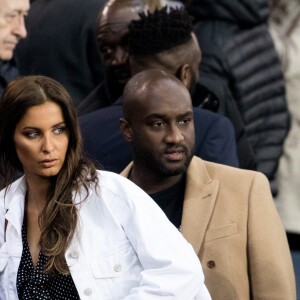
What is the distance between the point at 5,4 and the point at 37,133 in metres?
2.27

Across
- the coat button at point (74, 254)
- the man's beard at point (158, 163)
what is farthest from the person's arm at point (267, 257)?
the coat button at point (74, 254)

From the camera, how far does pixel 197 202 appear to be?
4734 mm

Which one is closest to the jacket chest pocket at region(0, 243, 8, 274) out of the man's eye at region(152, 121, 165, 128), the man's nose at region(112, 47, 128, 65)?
the man's eye at region(152, 121, 165, 128)

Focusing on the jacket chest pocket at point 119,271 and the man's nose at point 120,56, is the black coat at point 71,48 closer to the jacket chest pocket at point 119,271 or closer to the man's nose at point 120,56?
the man's nose at point 120,56

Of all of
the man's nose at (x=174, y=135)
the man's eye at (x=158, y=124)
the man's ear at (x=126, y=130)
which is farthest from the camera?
the man's ear at (x=126, y=130)

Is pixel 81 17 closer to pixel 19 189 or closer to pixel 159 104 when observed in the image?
pixel 159 104

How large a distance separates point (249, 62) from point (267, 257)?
229 cm

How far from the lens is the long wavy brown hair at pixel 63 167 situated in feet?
13.6

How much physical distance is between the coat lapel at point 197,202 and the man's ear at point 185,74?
2.02 ft

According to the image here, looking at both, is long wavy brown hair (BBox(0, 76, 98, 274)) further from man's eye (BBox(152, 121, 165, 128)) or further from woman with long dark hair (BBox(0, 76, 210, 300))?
man's eye (BBox(152, 121, 165, 128))

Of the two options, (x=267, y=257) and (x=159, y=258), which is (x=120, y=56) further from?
(x=159, y=258)

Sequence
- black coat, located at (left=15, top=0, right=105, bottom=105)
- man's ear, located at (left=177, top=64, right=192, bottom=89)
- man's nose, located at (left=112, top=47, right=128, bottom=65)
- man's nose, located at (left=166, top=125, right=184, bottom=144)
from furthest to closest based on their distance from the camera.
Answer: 1. black coat, located at (left=15, top=0, right=105, bottom=105)
2. man's nose, located at (left=112, top=47, right=128, bottom=65)
3. man's ear, located at (left=177, top=64, right=192, bottom=89)
4. man's nose, located at (left=166, top=125, right=184, bottom=144)

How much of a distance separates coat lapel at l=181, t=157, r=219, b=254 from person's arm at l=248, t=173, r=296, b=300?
0.49 feet

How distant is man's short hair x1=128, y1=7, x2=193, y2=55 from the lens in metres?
5.49
